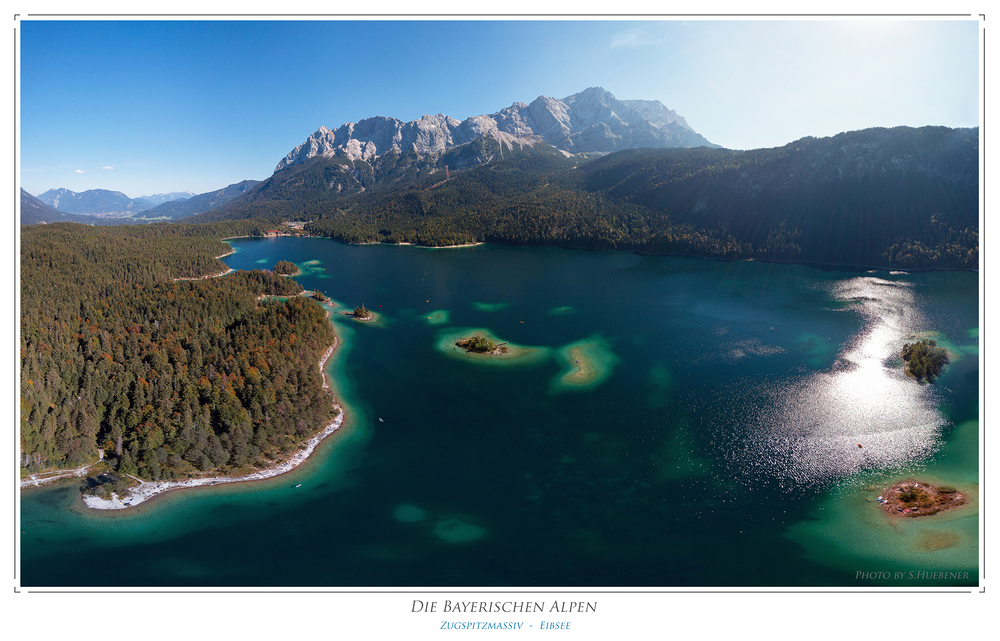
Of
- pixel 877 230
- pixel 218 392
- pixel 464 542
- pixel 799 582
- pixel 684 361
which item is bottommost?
pixel 799 582

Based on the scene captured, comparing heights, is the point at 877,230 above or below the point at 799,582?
above

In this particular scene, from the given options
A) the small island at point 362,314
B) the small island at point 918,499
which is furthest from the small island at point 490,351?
the small island at point 918,499


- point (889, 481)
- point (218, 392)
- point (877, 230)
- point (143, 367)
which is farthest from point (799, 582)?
point (877, 230)

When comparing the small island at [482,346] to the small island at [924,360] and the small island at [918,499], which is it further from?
the small island at [924,360]

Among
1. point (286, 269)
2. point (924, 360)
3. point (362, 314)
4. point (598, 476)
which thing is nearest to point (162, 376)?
point (362, 314)

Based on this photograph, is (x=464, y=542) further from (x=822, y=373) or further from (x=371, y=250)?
(x=371, y=250)

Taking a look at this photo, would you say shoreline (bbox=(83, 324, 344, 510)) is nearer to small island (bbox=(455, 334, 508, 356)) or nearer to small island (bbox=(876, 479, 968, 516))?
small island (bbox=(455, 334, 508, 356))
